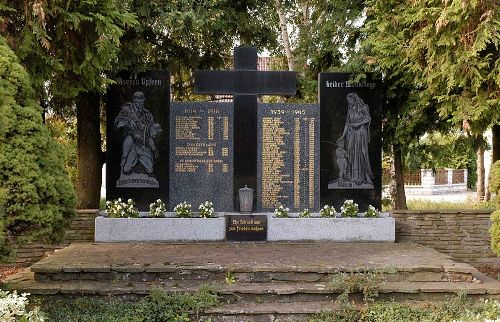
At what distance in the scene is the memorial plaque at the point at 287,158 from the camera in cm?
1038

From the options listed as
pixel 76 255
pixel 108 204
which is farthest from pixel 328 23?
pixel 76 255

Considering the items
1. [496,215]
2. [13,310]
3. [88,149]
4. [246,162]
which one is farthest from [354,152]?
[13,310]

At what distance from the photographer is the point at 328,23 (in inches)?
440

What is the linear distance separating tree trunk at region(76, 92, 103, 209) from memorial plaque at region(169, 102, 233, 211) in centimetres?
172

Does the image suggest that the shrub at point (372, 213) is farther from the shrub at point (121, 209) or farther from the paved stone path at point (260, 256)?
the shrub at point (121, 209)

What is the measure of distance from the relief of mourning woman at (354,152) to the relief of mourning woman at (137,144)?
3.64 metres

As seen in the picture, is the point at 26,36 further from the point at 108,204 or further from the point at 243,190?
the point at 243,190

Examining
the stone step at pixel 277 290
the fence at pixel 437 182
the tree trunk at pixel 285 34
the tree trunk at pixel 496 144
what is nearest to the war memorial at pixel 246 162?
the tree trunk at pixel 496 144

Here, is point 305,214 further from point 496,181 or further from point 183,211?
point 496,181

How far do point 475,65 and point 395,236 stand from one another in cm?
349

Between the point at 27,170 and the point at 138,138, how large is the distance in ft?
14.5

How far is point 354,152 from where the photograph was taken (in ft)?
34.3

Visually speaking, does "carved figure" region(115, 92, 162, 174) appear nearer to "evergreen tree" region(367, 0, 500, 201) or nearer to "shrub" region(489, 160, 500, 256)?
"evergreen tree" region(367, 0, 500, 201)

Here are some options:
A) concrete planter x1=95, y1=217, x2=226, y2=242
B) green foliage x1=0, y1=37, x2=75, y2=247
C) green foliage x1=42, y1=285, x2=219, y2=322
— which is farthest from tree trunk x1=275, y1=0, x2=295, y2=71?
green foliage x1=42, y1=285, x2=219, y2=322
